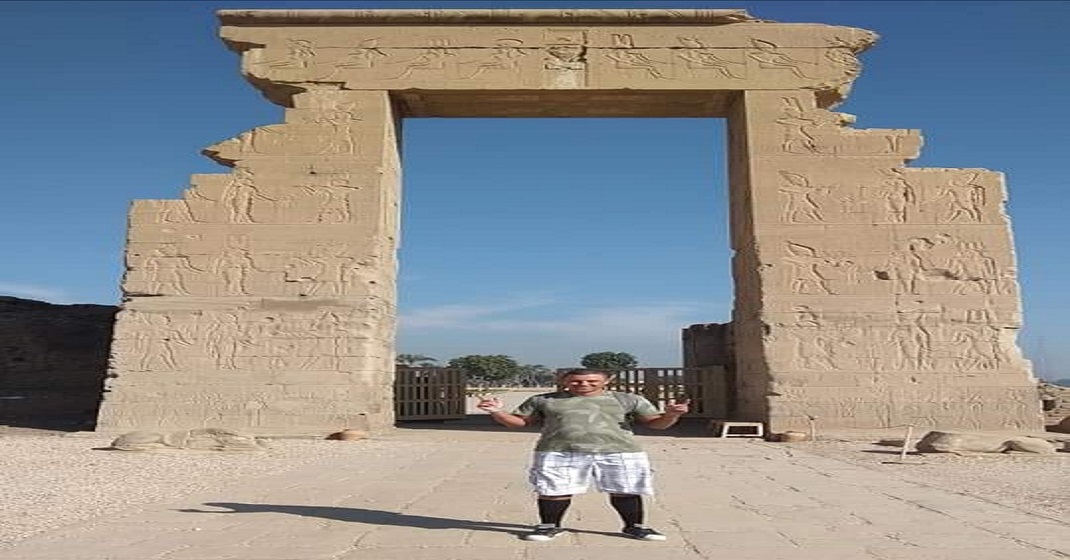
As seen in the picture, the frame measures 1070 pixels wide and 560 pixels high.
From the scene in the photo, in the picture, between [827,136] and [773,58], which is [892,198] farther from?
[773,58]

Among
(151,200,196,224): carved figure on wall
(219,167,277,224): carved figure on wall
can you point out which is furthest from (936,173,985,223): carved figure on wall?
(151,200,196,224): carved figure on wall

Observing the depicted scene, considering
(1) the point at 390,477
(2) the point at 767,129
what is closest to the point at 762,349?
(2) the point at 767,129

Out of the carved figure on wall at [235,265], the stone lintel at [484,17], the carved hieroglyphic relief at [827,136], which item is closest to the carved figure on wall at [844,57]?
the carved hieroglyphic relief at [827,136]

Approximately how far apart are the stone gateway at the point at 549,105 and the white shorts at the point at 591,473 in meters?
6.98

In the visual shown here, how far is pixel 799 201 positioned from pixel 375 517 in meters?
8.34

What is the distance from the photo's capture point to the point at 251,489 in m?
5.70

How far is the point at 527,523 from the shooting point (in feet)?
14.6

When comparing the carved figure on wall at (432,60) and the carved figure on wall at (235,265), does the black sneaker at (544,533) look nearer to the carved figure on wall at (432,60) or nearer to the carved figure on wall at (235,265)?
the carved figure on wall at (235,265)

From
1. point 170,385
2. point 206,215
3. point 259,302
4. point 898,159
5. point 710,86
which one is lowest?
point 170,385

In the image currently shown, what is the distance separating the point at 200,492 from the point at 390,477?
148cm

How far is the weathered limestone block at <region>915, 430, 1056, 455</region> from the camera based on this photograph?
27.4 ft

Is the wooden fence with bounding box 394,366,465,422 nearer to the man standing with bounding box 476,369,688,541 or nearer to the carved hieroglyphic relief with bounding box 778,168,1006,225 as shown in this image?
the carved hieroglyphic relief with bounding box 778,168,1006,225

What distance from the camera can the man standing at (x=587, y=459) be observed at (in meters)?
3.94

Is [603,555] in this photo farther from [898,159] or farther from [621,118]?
[621,118]
